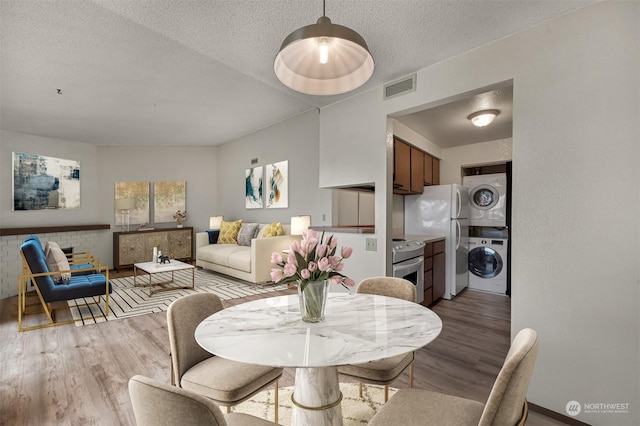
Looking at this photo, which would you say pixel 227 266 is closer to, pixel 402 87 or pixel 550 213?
pixel 402 87

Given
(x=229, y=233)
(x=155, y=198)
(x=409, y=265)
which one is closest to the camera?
(x=409, y=265)

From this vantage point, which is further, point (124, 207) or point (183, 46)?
point (124, 207)

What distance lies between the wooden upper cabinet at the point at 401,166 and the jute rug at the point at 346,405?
94.1 inches

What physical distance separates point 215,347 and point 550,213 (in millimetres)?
2027

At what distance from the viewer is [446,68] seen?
2.35m

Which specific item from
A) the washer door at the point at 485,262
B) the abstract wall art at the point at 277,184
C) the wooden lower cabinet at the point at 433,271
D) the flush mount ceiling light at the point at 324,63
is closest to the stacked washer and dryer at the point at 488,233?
the washer door at the point at 485,262

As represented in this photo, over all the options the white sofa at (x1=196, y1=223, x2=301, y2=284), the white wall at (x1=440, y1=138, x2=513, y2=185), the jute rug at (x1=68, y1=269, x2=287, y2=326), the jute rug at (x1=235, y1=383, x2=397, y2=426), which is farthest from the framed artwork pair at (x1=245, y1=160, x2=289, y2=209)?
the jute rug at (x1=235, y1=383, x2=397, y2=426)

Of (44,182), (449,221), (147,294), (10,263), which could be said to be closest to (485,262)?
(449,221)

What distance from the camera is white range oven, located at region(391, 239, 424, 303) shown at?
10.2 feet

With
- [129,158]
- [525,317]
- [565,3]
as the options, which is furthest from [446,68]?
[129,158]

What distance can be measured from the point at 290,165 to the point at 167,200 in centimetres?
347

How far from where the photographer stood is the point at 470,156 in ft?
16.6

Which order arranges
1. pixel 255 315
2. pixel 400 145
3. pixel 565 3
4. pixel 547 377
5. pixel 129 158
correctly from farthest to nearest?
pixel 129 158
pixel 400 145
pixel 547 377
pixel 565 3
pixel 255 315

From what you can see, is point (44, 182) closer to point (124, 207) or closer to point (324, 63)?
point (124, 207)
